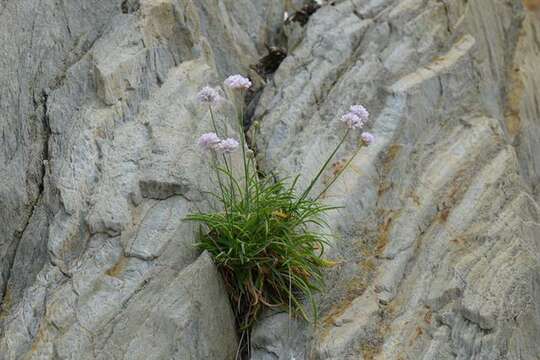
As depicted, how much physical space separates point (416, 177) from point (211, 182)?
5.64 ft

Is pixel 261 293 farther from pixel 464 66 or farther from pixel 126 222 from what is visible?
pixel 464 66

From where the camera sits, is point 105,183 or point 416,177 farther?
point 416,177

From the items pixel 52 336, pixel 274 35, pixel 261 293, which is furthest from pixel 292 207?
pixel 274 35

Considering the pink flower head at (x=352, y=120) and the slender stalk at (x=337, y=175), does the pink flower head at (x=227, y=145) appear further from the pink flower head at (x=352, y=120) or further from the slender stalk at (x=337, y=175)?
the slender stalk at (x=337, y=175)

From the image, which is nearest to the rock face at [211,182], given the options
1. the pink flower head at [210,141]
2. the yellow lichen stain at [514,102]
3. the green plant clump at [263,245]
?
the green plant clump at [263,245]

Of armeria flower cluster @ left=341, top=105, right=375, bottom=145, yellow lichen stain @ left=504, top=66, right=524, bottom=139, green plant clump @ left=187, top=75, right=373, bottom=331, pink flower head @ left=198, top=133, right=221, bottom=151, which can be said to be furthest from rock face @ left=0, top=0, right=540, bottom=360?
armeria flower cluster @ left=341, top=105, right=375, bottom=145

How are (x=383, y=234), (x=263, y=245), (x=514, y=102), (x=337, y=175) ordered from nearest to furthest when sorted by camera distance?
(x=263, y=245) < (x=337, y=175) < (x=383, y=234) < (x=514, y=102)

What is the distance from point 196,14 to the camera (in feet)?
22.3

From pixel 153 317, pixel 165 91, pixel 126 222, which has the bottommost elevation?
pixel 153 317

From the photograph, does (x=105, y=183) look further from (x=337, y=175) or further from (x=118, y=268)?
(x=337, y=175)

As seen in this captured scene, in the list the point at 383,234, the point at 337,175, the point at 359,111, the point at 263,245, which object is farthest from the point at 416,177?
the point at 263,245

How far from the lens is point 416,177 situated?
6.64 m

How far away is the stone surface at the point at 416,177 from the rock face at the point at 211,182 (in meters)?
0.02

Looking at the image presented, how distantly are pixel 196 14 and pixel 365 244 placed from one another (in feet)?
7.50
